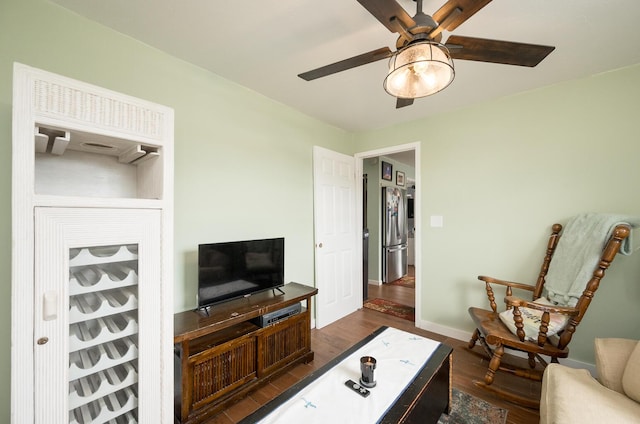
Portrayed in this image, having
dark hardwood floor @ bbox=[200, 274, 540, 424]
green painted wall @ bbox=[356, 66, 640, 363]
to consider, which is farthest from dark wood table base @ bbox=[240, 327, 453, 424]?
green painted wall @ bbox=[356, 66, 640, 363]

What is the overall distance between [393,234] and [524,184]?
2712 millimetres

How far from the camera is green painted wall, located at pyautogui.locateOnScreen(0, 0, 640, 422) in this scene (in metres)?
1.52

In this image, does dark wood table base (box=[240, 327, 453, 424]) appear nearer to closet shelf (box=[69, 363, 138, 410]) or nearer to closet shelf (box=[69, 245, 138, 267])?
closet shelf (box=[69, 363, 138, 410])

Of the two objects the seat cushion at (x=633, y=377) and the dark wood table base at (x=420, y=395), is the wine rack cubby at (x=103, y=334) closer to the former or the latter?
the dark wood table base at (x=420, y=395)

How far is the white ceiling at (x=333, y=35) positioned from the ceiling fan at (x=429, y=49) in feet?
1.13

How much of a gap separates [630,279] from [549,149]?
1.18 meters

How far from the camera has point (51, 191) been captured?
143 centimetres

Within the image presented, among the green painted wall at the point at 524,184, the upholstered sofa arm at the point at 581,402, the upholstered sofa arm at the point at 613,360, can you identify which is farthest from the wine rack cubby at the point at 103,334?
the green painted wall at the point at 524,184

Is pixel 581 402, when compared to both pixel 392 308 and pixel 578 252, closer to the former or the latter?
pixel 578 252

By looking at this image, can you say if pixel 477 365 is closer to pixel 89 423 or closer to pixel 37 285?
pixel 89 423

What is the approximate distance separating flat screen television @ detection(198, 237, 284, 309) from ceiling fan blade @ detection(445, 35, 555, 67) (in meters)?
1.84

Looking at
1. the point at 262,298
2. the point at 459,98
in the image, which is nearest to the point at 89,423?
the point at 262,298

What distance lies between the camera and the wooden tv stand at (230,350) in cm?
157

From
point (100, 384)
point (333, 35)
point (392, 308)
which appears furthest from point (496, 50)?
point (392, 308)
